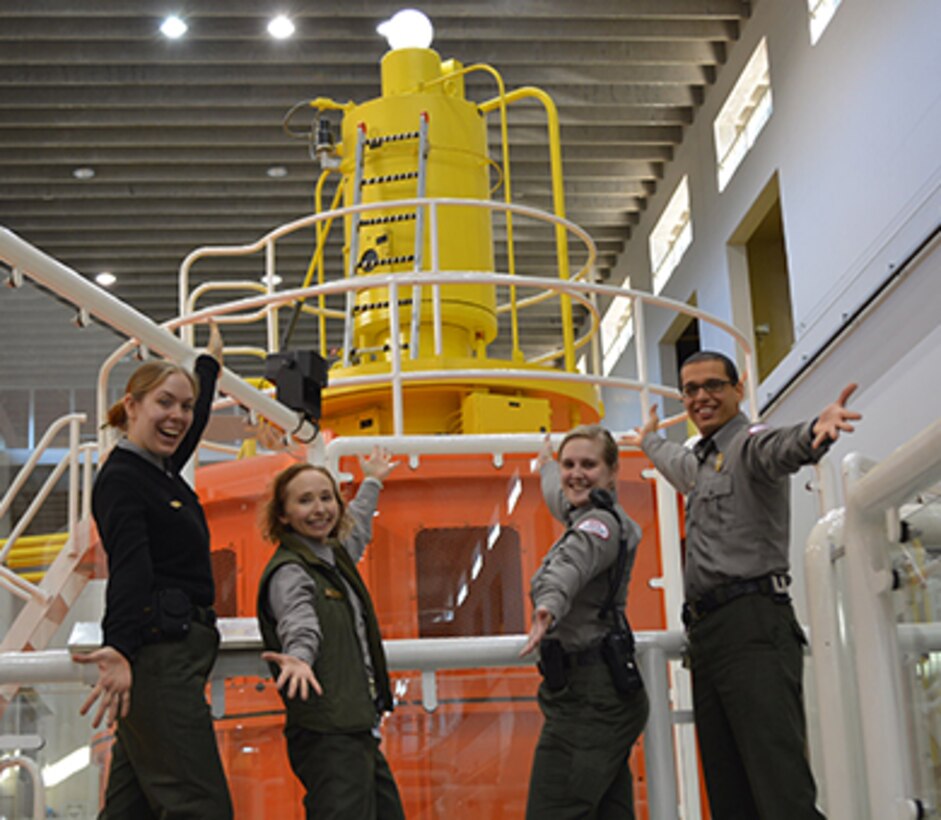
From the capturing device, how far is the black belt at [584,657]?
3.58 meters

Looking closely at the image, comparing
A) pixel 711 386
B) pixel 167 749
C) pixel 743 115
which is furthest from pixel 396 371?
pixel 743 115

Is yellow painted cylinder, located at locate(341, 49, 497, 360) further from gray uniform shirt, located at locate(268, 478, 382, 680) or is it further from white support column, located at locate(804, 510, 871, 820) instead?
white support column, located at locate(804, 510, 871, 820)

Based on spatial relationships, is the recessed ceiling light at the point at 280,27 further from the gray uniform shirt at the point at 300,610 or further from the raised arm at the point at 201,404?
the gray uniform shirt at the point at 300,610

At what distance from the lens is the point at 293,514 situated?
12.0 ft

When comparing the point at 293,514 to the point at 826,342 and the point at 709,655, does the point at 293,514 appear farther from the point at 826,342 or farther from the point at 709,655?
the point at 826,342

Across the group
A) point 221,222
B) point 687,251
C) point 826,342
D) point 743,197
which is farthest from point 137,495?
point 221,222

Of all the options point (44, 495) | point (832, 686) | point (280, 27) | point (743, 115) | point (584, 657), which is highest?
point (280, 27)

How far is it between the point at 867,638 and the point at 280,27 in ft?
37.4

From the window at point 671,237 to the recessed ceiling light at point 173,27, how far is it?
6308 mm

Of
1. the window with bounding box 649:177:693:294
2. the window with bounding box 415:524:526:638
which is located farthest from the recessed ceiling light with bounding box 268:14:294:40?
the window with bounding box 415:524:526:638

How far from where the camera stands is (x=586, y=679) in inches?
141

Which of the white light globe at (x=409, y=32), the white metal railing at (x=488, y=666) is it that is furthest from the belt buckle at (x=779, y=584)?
the white light globe at (x=409, y=32)

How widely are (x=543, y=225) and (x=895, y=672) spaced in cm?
1562

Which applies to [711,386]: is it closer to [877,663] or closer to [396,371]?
[877,663]
